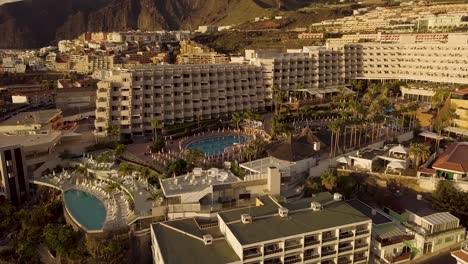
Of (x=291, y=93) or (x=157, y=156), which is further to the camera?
(x=291, y=93)

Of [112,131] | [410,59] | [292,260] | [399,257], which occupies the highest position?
[410,59]

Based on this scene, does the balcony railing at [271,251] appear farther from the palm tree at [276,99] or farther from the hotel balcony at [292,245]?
the palm tree at [276,99]

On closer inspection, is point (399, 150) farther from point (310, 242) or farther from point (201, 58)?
point (201, 58)

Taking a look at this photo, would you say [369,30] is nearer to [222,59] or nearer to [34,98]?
[222,59]

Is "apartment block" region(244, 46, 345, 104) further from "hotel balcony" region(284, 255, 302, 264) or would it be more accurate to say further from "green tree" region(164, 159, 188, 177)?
"hotel balcony" region(284, 255, 302, 264)

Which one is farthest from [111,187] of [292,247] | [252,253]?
[292,247]

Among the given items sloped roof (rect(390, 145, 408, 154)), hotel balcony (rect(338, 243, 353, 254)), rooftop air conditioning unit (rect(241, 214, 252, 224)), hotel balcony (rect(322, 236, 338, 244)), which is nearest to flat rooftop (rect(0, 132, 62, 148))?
rooftop air conditioning unit (rect(241, 214, 252, 224))

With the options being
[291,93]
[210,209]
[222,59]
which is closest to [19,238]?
[210,209]
